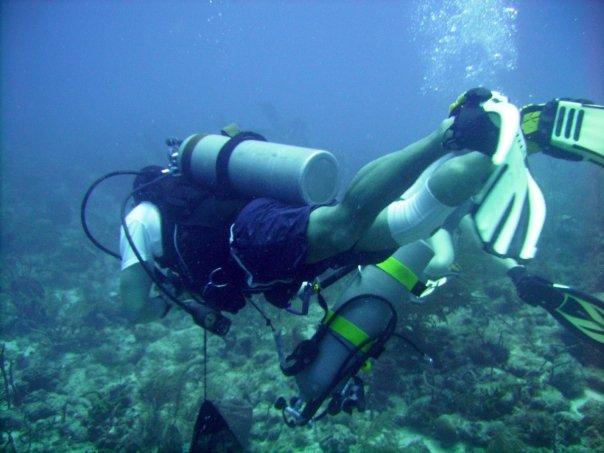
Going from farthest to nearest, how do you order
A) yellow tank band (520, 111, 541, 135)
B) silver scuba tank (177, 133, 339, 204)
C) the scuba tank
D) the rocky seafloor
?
the rocky seafloor, yellow tank band (520, 111, 541, 135), the scuba tank, silver scuba tank (177, 133, 339, 204)

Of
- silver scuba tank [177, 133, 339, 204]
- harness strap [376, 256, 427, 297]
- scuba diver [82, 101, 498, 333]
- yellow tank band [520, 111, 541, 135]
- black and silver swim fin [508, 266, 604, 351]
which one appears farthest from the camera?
black and silver swim fin [508, 266, 604, 351]

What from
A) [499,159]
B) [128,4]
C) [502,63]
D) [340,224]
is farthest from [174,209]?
[128,4]

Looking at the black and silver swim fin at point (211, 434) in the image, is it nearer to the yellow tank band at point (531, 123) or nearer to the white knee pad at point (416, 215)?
the white knee pad at point (416, 215)

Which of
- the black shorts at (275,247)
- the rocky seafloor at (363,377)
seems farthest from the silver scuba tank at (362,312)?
the rocky seafloor at (363,377)

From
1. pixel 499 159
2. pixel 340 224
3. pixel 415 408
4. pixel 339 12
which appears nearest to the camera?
pixel 499 159

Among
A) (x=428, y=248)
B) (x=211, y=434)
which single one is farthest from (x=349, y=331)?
(x=211, y=434)

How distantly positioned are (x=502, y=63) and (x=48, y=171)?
2336 inches

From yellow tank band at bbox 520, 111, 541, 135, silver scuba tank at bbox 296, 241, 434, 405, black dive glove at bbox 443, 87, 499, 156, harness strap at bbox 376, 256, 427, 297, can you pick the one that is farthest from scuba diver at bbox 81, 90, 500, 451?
yellow tank band at bbox 520, 111, 541, 135

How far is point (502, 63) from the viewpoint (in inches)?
2112

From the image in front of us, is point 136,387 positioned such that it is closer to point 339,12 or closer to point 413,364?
point 413,364

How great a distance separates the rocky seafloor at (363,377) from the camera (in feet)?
15.2

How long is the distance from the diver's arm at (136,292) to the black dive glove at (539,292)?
418cm

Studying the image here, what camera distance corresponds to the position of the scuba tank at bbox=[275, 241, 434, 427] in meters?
3.20

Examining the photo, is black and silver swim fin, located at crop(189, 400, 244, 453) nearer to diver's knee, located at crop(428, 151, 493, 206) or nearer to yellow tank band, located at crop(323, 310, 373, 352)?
yellow tank band, located at crop(323, 310, 373, 352)
